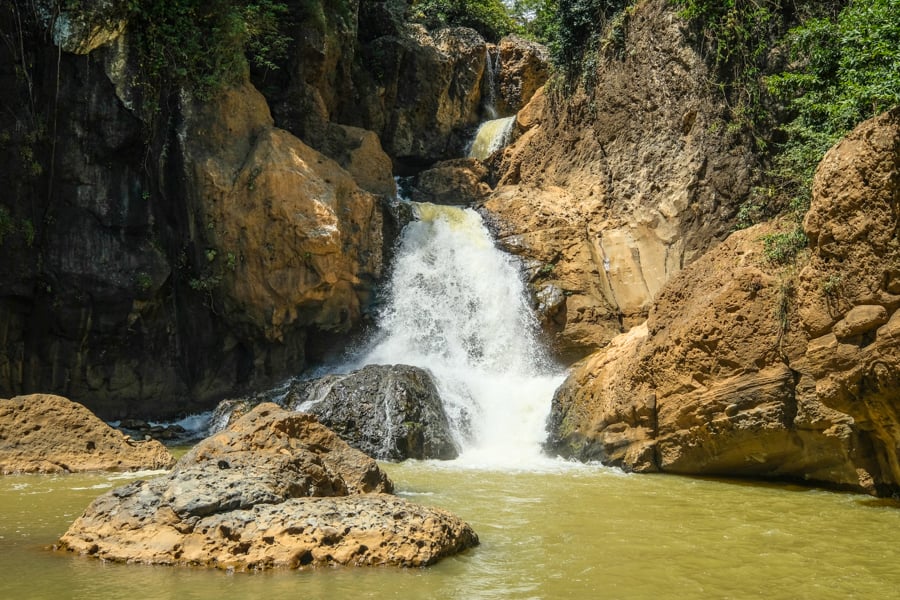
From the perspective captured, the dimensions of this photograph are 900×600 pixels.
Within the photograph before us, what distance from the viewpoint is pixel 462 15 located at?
26.5 m

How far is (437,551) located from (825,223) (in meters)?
5.39

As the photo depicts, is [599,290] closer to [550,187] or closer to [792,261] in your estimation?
[550,187]

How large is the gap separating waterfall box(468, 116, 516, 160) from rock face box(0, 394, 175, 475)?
577 inches

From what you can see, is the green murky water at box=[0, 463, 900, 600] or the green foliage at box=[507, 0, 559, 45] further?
the green foliage at box=[507, 0, 559, 45]

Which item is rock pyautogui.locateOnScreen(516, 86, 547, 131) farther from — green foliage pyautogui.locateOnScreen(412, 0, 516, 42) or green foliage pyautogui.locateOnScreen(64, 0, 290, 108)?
green foliage pyautogui.locateOnScreen(64, 0, 290, 108)

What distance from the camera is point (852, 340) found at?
783cm

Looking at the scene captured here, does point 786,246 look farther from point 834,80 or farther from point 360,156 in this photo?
point 360,156

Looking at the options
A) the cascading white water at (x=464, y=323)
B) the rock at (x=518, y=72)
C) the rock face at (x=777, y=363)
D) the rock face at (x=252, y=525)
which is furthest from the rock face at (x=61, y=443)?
Result: the rock at (x=518, y=72)

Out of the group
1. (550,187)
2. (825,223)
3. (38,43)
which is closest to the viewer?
(825,223)

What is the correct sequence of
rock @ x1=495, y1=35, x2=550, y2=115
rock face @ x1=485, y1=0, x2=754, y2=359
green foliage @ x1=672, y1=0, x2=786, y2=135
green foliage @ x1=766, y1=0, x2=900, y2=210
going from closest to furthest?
green foliage @ x1=766, y1=0, x2=900, y2=210 < green foliage @ x1=672, y1=0, x2=786, y2=135 < rock face @ x1=485, y1=0, x2=754, y2=359 < rock @ x1=495, y1=35, x2=550, y2=115

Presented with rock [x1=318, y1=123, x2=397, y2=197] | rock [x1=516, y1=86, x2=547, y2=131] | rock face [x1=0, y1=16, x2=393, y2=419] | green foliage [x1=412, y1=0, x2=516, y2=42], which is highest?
green foliage [x1=412, y1=0, x2=516, y2=42]

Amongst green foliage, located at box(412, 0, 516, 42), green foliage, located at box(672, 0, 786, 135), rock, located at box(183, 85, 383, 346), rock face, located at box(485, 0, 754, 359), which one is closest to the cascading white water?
rock face, located at box(485, 0, 754, 359)

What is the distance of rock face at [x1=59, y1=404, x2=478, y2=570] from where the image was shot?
5773 millimetres

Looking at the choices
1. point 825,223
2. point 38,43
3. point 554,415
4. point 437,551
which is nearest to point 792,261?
point 825,223
